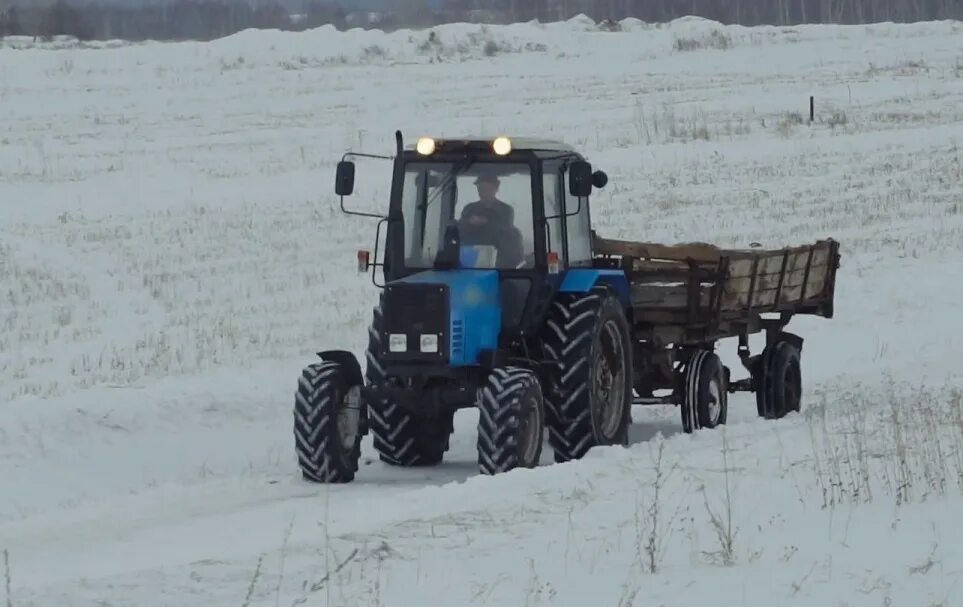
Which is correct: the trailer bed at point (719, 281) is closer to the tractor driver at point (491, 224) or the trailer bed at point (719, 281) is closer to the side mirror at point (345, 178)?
the tractor driver at point (491, 224)

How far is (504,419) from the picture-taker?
1046 centimetres

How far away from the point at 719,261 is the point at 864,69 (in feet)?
127

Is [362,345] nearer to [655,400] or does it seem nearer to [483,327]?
[655,400]

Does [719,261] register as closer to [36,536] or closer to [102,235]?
[36,536]

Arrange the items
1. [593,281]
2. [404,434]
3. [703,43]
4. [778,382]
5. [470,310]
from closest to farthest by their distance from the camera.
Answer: [470,310], [593,281], [404,434], [778,382], [703,43]

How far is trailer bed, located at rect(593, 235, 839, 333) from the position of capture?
13.2 metres

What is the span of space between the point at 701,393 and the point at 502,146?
2940mm

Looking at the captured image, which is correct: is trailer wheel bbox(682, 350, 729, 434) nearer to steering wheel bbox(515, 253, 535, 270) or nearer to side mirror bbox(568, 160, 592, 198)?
steering wheel bbox(515, 253, 535, 270)

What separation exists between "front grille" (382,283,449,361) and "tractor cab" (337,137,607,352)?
0.18 metres

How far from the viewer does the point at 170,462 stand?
1227 centimetres

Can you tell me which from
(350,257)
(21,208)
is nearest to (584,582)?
(350,257)

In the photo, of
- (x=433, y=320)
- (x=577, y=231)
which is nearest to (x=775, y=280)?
(x=577, y=231)

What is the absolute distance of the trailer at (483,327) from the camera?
35.4 ft

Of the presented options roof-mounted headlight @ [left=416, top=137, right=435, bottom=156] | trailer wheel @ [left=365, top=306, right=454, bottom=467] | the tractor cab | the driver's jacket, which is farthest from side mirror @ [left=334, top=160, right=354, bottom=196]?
trailer wheel @ [left=365, top=306, right=454, bottom=467]
